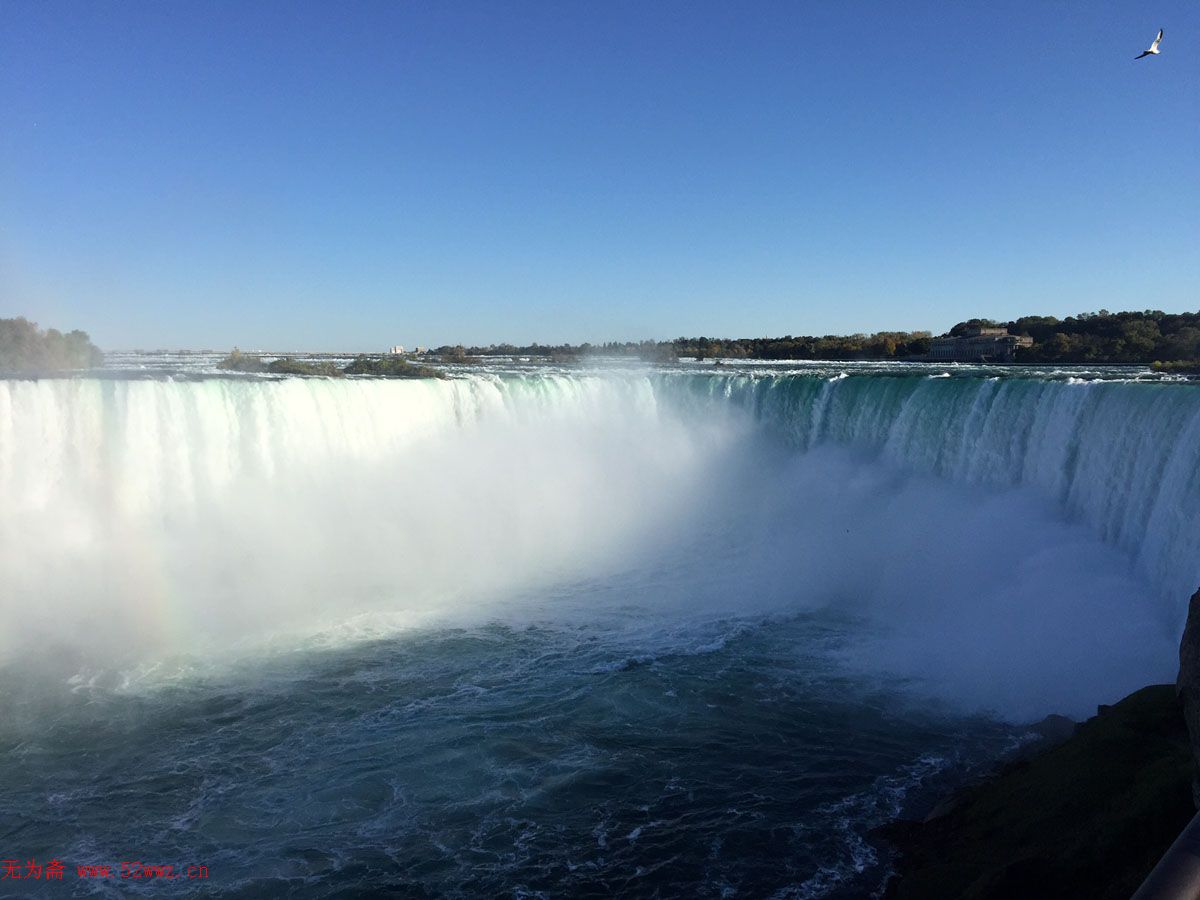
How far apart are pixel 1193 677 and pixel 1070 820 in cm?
216

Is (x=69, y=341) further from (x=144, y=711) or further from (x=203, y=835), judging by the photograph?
(x=203, y=835)

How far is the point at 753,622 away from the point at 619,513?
861 cm

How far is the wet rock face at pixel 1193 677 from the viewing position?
435 centimetres

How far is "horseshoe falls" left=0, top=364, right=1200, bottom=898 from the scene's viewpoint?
7477mm

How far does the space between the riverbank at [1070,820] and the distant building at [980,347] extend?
32012 mm

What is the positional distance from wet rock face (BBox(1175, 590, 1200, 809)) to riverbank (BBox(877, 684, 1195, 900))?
0.87 m

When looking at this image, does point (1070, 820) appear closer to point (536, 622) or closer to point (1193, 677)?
point (1193, 677)

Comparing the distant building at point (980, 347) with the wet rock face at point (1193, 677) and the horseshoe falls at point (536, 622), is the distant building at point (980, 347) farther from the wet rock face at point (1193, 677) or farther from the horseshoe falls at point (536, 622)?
the wet rock face at point (1193, 677)

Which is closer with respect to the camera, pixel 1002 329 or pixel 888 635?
pixel 888 635

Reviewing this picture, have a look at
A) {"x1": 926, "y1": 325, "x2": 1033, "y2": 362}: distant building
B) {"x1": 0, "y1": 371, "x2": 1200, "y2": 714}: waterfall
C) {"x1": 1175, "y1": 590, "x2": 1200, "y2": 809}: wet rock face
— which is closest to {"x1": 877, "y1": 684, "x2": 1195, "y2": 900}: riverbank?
{"x1": 1175, "y1": 590, "x2": 1200, "y2": 809}: wet rock face

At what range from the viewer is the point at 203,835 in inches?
291

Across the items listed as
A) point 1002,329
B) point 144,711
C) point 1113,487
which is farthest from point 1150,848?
point 1002,329

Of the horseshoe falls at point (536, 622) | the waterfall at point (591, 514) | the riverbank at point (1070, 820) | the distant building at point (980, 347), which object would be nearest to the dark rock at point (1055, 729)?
the horseshoe falls at point (536, 622)

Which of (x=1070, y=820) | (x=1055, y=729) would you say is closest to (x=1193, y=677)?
(x=1070, y=820)
